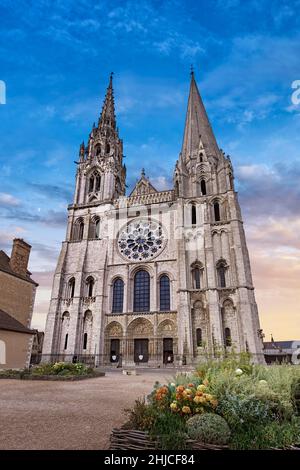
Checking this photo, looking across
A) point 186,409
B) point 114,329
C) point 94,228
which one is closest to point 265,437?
point 186,409

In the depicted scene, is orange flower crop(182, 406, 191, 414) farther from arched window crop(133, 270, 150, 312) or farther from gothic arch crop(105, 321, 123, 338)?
gothic arch crop(105, 321, 123, 338)

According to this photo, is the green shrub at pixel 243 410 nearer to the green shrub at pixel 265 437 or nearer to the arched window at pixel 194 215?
the green shrub at pixel 265 437

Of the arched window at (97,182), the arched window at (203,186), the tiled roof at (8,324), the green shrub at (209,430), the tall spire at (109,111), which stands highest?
the tall spire at (109,111)

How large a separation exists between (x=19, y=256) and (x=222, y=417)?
Result: 23.9 meters

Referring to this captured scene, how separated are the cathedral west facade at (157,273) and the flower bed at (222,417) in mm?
19247

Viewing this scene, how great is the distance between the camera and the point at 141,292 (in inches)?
1223

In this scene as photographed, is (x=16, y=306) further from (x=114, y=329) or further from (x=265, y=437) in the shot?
(x=265, y=437)

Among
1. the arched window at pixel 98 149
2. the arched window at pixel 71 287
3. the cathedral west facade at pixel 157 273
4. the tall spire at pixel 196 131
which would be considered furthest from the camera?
the arched window at pixel 98 149

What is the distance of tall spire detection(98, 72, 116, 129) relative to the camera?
47.3 meters

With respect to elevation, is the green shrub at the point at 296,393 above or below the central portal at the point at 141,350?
below

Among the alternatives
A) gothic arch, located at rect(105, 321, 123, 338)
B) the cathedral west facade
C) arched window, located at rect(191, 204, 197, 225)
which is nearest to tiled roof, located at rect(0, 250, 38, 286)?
the cathedral west facade

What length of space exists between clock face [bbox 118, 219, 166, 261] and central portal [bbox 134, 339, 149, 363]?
9099 mm

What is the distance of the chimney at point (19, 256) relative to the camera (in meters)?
24.3

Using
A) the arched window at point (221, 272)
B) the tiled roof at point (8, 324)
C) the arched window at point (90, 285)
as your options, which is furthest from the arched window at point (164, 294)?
the tiled roof at point (8, 324)
